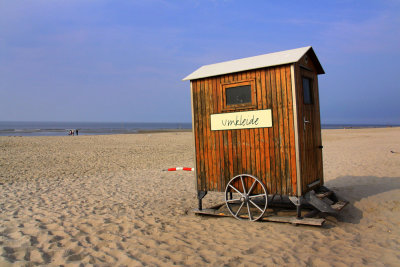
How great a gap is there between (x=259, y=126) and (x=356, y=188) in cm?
445

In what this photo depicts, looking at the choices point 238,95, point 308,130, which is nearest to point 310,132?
point 308,130

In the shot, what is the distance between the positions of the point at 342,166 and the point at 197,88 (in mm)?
8923

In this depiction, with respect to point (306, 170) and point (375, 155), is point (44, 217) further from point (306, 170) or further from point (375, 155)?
point (375, 155)

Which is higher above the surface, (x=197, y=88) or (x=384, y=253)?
A: (x=197, y=88)

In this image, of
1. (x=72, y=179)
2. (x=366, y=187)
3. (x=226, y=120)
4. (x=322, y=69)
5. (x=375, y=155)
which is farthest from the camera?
(x=375, y=155)

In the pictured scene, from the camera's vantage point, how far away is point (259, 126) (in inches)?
246

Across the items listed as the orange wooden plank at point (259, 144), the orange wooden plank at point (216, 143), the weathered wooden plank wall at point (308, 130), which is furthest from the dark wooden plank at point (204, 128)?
the weathered wooden plank wall at point (308, 130)

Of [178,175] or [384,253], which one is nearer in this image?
[384,253]

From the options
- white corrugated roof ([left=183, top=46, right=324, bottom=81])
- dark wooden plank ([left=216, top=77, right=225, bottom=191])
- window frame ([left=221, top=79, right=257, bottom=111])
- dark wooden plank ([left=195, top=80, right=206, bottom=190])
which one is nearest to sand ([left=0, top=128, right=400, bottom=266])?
dark wooden plank ([left=216, top=77, right=225, bottom=191])

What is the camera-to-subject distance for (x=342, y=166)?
1306 cm

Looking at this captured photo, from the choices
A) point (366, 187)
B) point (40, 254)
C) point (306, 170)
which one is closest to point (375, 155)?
point (366, 187)

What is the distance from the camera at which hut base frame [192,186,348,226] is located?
5.91 m

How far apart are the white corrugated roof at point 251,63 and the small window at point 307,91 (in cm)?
60

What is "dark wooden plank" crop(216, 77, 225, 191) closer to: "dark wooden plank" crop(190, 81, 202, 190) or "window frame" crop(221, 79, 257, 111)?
"window frame" crop(221, 79, 257, 111)
